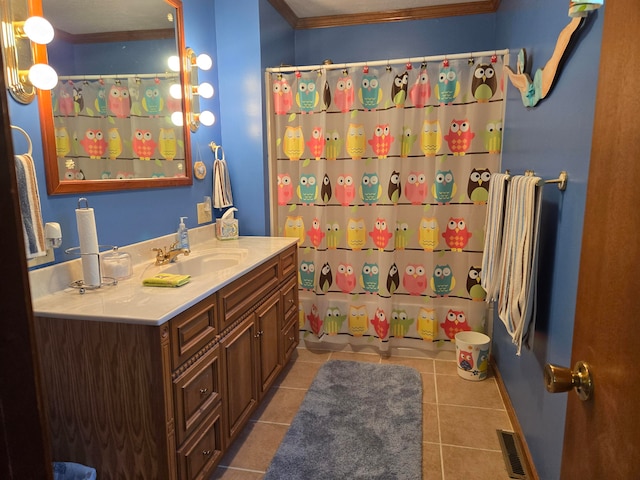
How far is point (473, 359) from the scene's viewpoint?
8.64 feet

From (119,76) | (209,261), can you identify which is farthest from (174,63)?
(209,261)

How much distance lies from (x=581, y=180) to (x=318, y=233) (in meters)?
1.89

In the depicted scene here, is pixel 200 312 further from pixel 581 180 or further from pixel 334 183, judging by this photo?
pixel 334 183

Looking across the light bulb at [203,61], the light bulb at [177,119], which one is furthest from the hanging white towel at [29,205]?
the light bulb at [203,61]

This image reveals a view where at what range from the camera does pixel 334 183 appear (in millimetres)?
2951

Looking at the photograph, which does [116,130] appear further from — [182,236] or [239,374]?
[239,374]

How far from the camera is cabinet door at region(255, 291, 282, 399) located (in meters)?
2.22

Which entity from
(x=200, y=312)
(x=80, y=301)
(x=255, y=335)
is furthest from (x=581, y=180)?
(x=80, y=301)

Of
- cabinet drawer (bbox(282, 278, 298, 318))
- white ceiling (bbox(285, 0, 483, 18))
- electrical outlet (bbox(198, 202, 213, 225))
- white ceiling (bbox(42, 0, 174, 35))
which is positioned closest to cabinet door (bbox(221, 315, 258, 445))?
cabinet drawer (bbox(282, 278, 298, 318))

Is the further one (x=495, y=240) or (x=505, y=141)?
(x=505, y=141)

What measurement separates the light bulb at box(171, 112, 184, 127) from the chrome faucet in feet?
2.24

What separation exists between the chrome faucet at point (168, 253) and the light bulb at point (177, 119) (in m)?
0.68

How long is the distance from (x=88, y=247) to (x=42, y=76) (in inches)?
24.3

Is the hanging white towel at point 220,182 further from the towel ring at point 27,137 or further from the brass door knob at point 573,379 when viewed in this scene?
the brass door knob at point 573,379
